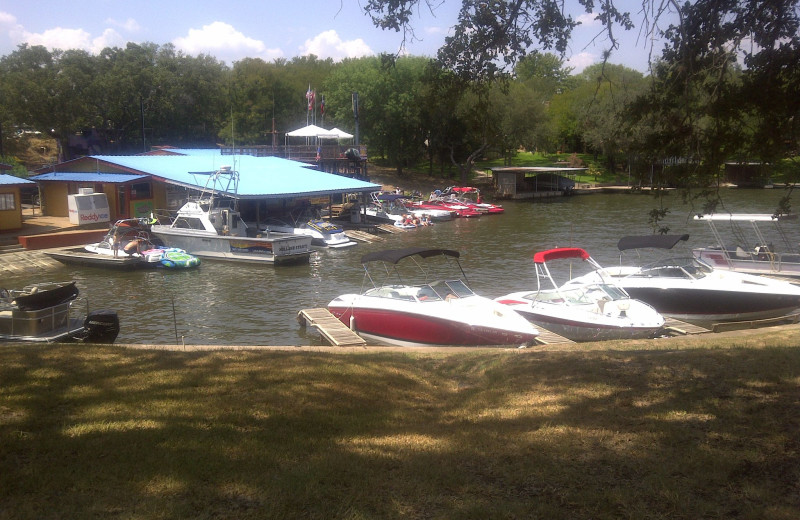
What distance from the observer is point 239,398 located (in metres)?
7.29

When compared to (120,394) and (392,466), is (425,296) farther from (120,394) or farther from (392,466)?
(392,466)

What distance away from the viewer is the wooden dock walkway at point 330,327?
48.6 ft

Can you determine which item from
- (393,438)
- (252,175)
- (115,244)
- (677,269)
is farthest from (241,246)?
(393,438)

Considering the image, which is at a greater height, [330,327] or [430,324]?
[430,324]

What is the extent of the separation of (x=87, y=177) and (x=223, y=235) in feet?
39.4

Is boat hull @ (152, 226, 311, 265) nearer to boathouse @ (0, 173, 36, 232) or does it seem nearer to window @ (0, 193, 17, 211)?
boathouse @ (0, 173, 36, 232)

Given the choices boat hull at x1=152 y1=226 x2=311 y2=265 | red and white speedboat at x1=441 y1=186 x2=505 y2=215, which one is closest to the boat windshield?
boat hull at x1=152 y1=226 x2=311 y2=265

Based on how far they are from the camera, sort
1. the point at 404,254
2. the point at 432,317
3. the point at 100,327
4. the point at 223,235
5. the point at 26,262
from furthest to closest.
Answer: the point at 223,235, the point at 26,262, the point at 404,254, the point at 432,317, the point at 100,327

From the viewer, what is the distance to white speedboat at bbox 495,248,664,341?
1548cm

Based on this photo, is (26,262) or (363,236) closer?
(26,262)

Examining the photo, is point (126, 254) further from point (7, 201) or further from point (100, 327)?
point (100, 327)

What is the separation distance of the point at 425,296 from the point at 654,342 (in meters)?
5.46

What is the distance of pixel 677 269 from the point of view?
738 inches

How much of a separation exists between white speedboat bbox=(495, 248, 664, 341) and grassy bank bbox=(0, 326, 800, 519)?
20.2 ft
